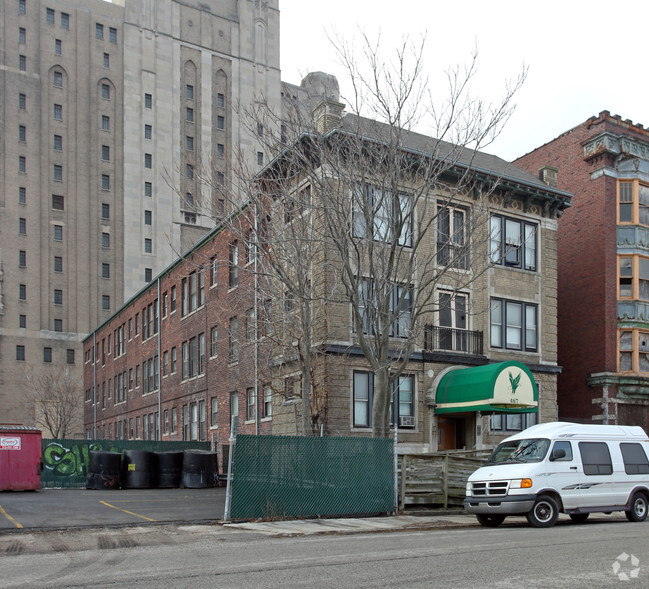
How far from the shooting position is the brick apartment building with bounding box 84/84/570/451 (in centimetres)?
2330

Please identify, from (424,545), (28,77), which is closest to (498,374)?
(424,545)

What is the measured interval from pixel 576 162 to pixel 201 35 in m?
65.3

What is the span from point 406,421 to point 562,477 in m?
11.6

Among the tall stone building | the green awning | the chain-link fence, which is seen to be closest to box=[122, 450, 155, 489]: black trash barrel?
the chain-link fence

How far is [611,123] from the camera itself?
33312mm

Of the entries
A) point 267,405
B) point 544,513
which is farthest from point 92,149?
point 544,513

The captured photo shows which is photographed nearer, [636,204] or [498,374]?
[498,374]

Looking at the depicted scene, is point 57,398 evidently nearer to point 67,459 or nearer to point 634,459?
point 67,459

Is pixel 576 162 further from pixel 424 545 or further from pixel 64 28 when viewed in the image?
pixel 64 28

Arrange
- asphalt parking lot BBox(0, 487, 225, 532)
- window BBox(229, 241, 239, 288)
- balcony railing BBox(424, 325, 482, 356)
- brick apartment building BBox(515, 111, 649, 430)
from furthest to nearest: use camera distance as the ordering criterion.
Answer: brick apartment building BBox(515, 111, 649, 430), window BBox(229, 241, 239, 288), balcony railing BBox(424, 325, 482, 356), asphalt parking lot BBox(0, 487, 225, 532)

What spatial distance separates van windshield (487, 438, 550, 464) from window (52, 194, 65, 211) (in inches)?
2826

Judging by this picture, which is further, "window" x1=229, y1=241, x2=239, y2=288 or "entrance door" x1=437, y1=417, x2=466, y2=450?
"window" x1=229, y1=241, x2=239, y2=288

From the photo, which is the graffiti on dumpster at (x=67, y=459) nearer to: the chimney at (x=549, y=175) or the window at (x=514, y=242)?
the window at (x=514, y=242)

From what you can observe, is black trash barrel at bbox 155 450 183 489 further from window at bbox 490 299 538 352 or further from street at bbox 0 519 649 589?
street at bbox 0 519 649 589
